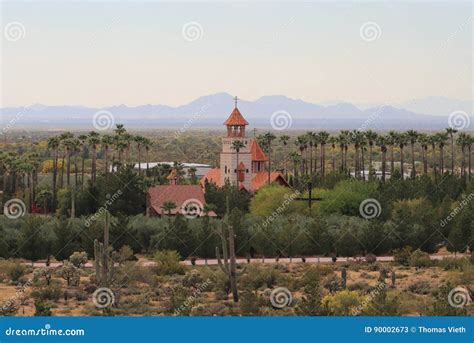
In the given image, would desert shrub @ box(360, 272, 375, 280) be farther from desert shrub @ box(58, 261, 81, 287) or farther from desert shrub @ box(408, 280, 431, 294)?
desert shrub @ box(58, 261, 81, 287)

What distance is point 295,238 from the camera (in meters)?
51.6

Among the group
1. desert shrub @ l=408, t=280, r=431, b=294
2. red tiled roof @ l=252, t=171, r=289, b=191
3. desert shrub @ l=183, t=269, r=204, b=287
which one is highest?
red tiled roof @ l=252, t=171, r=289, b=191

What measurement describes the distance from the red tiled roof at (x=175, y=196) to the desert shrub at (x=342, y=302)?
33628mm

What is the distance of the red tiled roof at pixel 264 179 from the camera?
79.7m

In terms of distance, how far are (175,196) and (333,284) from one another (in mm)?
31441

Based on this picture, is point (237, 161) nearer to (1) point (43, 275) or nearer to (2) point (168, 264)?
(2) point (168, 264)

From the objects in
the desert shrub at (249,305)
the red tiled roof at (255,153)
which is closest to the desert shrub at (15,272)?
the desert shrub at (249,305)

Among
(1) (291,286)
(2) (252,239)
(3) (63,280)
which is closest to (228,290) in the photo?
(1) (291,286)

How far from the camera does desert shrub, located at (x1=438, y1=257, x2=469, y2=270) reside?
46688 mm

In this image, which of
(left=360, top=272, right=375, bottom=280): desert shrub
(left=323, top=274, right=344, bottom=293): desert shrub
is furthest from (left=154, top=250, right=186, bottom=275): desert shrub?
(left=360, top=272, right=375, bottom=280): desert shrub

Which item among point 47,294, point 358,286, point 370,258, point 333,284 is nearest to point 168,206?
point 370,258

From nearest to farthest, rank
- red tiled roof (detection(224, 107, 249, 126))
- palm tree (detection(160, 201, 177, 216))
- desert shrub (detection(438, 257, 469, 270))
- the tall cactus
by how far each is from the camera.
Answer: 1. the tall cactus
2. desert shrub (detection(438, 257, 469, 270))
3. palm tree (detection(160, 201, 177, 216))
4. red tiled roof (detection(224, 107, 249, 126))

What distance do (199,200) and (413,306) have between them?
36600 millimetres

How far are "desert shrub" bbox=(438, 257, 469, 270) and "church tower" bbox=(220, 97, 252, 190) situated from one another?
116 feet
